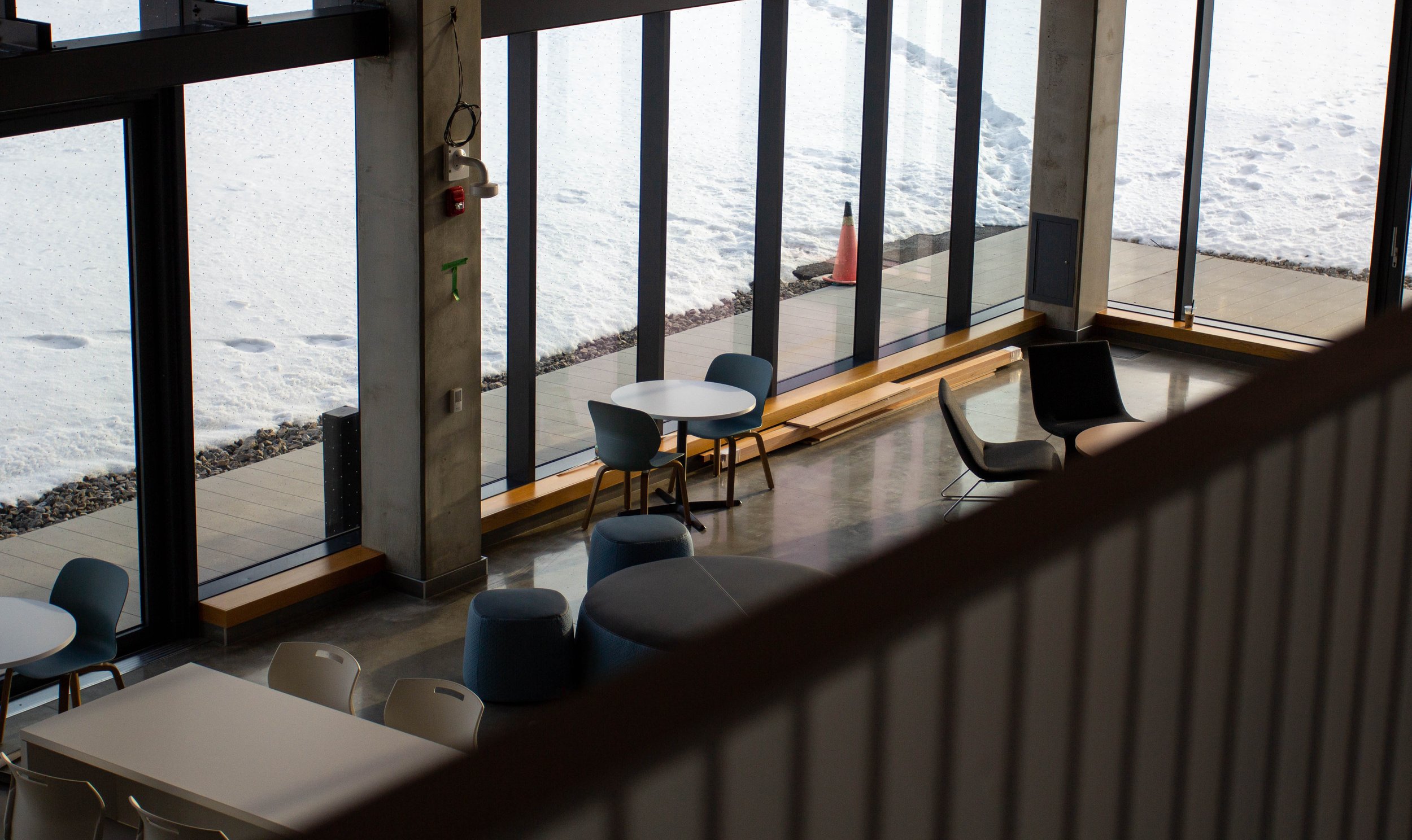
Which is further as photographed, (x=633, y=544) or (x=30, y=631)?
(x=633, y=544)

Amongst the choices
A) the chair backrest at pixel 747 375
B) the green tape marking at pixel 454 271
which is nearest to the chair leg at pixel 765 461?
the chair backrest at pixel 747 375

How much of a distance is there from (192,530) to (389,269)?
61.4 inches

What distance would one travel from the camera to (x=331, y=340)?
24.6ft

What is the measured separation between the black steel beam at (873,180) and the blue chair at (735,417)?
2.32 metres

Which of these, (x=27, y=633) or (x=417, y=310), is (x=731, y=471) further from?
(x=27, y=633)

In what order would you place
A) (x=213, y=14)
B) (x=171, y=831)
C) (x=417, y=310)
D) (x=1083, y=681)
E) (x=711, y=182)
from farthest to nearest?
(x=711, y=182)
(x=417, y=310)
(x=213, y=14)
(x=171, y=831)
(x=1083, y=681)

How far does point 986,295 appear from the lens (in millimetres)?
12742

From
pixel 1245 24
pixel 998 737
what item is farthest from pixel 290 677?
pixel 1245 24

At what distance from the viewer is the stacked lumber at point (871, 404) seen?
10031 mm

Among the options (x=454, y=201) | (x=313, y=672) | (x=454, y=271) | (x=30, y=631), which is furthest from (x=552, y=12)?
(x=30, y=631)

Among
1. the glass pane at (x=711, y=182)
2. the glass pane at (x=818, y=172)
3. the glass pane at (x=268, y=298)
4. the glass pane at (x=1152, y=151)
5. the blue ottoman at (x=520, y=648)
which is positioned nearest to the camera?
the blue ottoman at (x=520, y=648)

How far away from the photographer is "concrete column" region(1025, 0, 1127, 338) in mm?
12211

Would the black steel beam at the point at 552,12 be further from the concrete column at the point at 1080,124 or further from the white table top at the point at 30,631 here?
the concrete column at the point at 1080,124

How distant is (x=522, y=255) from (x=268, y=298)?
1.70 meters
